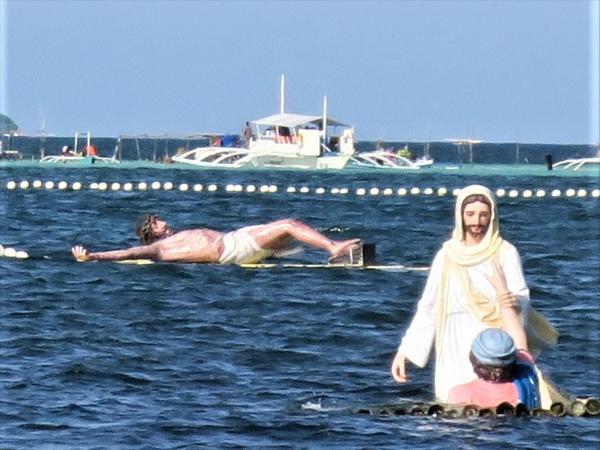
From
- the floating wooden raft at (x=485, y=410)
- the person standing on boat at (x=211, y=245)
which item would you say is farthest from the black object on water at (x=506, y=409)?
the person standing on boat at (x=211, y=245)

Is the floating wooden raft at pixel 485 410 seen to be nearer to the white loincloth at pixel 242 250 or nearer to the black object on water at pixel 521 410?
the black object on water at pixel 521 410

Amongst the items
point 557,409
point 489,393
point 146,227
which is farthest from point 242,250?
point 489,393

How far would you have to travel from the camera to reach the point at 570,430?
11.9 metres

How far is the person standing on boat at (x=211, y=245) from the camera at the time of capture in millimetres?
23609

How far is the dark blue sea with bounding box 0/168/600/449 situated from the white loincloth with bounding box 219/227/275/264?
0.73ft

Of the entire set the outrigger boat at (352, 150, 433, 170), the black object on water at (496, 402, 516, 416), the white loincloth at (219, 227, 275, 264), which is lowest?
the black object on water at (496, 402, 516, 416)

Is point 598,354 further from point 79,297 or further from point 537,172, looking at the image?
point 537,172

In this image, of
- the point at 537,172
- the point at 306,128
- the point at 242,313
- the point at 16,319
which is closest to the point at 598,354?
the point at 242,313

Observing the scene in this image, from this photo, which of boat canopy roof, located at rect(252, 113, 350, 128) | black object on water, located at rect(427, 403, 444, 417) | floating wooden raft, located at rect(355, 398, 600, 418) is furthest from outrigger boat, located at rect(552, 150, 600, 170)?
black object on water, located at rect(427, 403, 444, 417)

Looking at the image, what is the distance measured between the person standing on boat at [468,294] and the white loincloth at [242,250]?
40.9 feet

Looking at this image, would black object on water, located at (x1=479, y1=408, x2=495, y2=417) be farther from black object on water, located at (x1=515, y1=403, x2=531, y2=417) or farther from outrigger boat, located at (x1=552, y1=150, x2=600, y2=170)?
outrigger boat, located at (x1=552, y1=150, x2=600, y2=170)

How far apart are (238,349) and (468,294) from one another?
19.4ft

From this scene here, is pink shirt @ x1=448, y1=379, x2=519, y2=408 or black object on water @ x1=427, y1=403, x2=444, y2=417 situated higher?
pink shirt @ x1=448, y1=379, x2=519, y2=408

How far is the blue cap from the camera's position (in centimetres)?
1099
